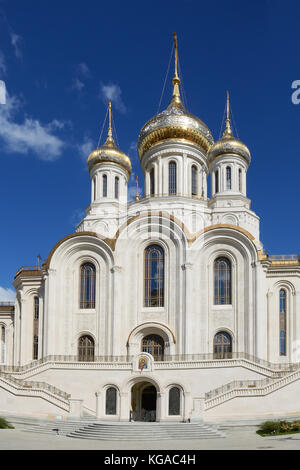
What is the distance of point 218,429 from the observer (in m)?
22.8

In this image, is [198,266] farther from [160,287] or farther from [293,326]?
[293,326]

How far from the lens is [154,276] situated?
31.7 meters

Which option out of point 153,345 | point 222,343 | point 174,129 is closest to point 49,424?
point 153,345

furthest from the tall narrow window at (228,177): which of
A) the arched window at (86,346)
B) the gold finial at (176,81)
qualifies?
the arched window at (86,346)

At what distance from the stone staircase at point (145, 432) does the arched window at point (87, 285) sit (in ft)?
34.2

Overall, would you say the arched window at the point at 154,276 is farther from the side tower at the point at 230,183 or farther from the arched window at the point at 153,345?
the side tower at the point at 230,183

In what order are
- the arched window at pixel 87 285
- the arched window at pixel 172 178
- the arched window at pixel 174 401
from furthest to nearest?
the arched window at pixel 172 178, the arched window at pixel 87 285, the arched window at pixel 174 401

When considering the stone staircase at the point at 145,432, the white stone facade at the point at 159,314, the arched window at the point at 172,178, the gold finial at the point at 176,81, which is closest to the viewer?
the stone staircase at the point at 145,432

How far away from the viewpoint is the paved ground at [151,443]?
59.2ft

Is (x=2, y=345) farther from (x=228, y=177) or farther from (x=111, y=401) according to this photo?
(x=228, y=177)

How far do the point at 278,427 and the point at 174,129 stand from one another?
70.6ft

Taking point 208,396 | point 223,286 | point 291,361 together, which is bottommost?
point 208,396
